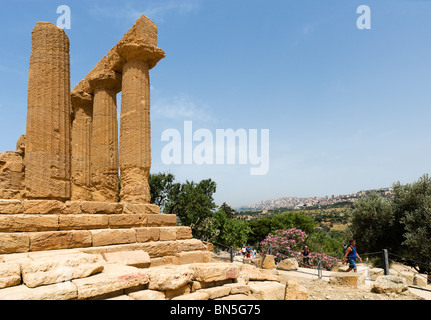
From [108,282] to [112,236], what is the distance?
10.3 feet

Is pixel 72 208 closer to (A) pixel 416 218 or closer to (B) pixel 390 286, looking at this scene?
(B) pixel 390 286

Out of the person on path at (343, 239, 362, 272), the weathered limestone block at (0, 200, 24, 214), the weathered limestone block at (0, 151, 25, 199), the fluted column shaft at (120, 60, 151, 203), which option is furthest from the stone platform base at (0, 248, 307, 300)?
the weathered limestone block at (0, 151, 25, 199)

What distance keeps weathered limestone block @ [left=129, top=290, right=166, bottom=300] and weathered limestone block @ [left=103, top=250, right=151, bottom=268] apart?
1757 mm

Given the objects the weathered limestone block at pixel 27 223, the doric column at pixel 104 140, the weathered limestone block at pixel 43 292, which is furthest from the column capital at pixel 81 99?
the weathered limestone block at pixel 43 292

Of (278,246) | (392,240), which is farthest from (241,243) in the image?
(392,240)

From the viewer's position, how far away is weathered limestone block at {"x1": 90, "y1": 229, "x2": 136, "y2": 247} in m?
6.82

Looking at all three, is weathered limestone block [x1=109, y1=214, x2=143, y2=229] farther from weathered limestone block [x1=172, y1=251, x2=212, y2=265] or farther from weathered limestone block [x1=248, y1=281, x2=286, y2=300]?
weathered limestone block [x1=248, y1=281, x2=286, y2=300]

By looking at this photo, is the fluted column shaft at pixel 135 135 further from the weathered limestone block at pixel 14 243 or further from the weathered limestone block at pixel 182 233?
the weathered limestone block at pixel 14 243

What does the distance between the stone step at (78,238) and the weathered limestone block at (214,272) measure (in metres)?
2.55

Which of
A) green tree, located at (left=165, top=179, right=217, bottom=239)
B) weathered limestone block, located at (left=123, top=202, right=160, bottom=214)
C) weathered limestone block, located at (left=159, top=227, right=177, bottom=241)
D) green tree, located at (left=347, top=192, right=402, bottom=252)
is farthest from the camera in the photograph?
green tree, located at (left=165, top=179, right=217, bottom=239)

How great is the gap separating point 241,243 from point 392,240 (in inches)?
797

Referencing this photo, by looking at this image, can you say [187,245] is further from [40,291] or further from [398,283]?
[398,283]

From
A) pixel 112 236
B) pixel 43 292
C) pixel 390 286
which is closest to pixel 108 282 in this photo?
pixel 43 292

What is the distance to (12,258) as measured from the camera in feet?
17.0
